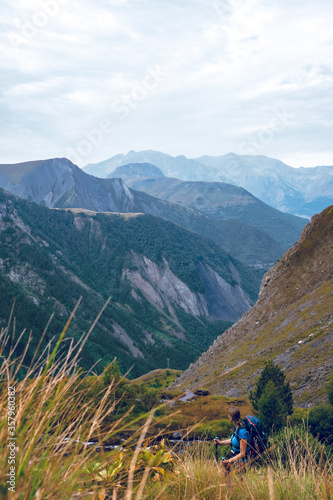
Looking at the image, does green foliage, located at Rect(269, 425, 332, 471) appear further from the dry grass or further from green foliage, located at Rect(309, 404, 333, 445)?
green foliage, located at Rect(309, 404, 333, 445)

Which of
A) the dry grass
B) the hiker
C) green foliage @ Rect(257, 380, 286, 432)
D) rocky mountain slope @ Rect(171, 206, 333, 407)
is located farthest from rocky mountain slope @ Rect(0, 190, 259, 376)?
the dry grass

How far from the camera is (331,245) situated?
237 ft

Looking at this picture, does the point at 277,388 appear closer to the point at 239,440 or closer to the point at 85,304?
the point at 239,440

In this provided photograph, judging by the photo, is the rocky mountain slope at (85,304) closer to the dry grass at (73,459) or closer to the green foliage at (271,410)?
the green foliage at (271,410)

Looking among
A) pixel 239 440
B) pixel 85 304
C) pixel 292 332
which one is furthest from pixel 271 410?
pixel 85 304

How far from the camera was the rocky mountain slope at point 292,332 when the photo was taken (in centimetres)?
4992

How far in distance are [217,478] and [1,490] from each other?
3.79 meters

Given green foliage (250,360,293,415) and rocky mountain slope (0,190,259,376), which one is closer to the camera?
green foliage (250,360,293,415)

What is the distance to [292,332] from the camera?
201 ft

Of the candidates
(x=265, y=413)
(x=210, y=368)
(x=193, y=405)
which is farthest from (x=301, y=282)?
(x=265, y=413)

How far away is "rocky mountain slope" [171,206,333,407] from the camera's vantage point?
164 feet

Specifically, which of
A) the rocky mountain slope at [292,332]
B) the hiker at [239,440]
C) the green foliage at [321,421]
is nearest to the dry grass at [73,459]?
the hiker at [239,440]

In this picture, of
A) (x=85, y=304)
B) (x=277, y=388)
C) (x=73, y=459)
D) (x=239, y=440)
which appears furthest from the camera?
(x=85, y=304)

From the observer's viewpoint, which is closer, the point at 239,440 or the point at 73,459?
the point at 73,459
